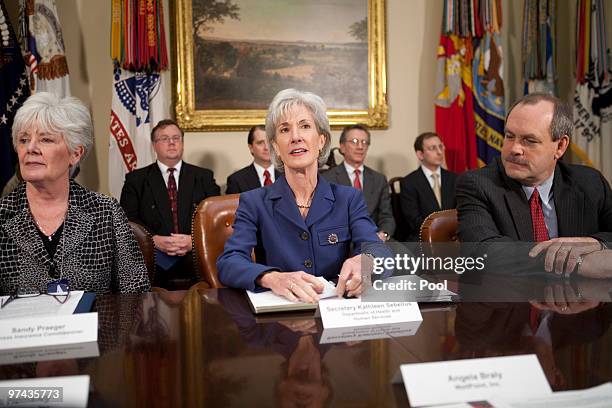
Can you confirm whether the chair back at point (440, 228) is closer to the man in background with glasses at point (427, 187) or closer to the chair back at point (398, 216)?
the man in background with glasses at point (427, 187)

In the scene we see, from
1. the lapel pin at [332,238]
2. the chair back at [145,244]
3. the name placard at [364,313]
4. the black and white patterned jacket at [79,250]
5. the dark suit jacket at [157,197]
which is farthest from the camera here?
the dark suit jacket at [157,197]

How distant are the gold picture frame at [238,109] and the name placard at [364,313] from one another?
14.2 ft

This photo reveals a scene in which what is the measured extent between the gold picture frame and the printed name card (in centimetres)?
478

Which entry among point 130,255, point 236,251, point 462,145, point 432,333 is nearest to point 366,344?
point 432,333

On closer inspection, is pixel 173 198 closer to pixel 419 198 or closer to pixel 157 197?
pixel 157 197

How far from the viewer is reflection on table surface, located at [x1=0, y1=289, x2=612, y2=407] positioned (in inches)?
34.5

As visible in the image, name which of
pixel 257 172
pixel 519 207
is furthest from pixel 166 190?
pixel 519 207

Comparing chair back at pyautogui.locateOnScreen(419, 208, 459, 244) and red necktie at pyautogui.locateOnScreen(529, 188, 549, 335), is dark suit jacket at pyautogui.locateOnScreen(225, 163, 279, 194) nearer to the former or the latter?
chair back at pyautogui.locateOnScreen(419, 208, 459, 244)

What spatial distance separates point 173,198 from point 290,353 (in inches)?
141

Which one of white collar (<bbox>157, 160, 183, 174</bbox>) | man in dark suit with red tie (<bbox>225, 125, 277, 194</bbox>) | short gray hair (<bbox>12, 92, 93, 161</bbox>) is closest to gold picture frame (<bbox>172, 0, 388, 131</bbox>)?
man in dark suit with red tie (<bbox>225, 125, 277, 194</bbox>)

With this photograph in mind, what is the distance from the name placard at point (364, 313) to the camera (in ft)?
4.07

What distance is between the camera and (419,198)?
4996 millimetres

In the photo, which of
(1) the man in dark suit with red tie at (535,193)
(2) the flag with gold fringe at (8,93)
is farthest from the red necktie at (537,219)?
(2) the flag with gold fringe at (8,93)

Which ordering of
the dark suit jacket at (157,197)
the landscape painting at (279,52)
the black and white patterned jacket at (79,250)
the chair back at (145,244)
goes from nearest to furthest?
the black and white patterned jacket at (79,250)
the chair back at (145,244)
the dark suit jacket at (157,197)
the landscape painting at (279,52)
